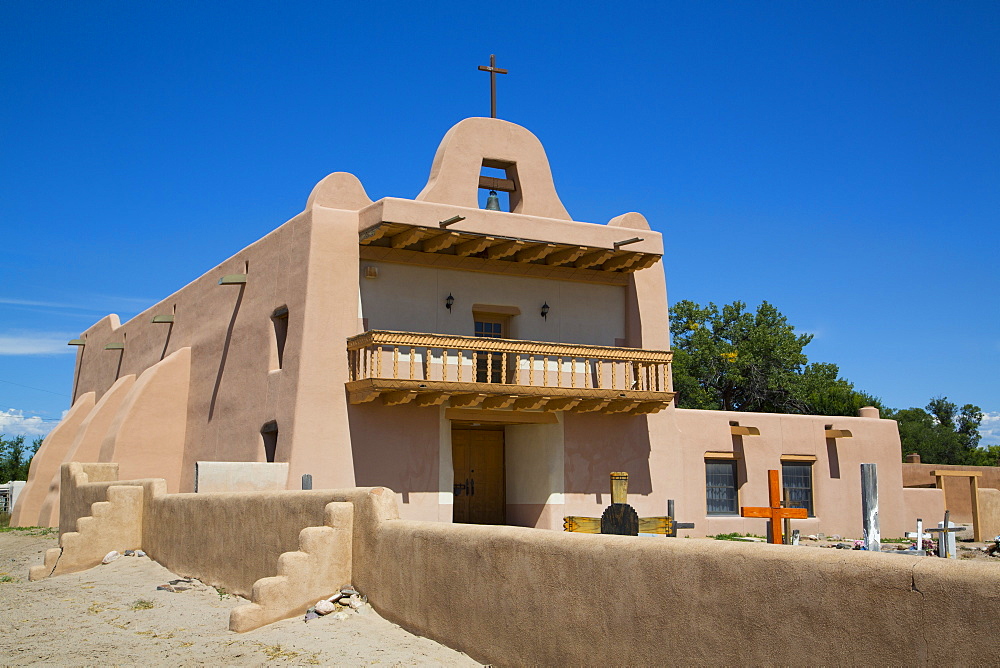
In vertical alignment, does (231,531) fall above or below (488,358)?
below

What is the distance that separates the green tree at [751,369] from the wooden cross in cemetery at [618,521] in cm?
3313

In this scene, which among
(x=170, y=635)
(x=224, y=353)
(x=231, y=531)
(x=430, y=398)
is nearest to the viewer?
(x=170, y=635)

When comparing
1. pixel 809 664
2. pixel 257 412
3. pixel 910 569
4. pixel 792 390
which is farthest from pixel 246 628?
pixel 792 390

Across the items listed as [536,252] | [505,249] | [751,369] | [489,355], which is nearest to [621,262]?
[536,252]

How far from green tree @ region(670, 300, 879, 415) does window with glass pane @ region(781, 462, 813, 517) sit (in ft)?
67.9

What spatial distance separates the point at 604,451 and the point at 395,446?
4.58m

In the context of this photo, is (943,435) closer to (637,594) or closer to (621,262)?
(621,262)

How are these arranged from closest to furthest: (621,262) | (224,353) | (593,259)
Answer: (593,259) < (621,262) < (224,353)

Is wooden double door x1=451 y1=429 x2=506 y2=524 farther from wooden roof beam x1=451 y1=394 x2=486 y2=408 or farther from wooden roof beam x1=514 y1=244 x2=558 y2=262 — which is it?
wooden roof beam x1=514 y1=244 x2=558 y2=262

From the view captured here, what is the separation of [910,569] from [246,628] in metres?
7.39

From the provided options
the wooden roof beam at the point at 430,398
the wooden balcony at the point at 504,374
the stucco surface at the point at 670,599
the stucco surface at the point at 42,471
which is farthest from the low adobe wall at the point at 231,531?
the stucco surface at the point at 42,471

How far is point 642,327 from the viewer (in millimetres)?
21125

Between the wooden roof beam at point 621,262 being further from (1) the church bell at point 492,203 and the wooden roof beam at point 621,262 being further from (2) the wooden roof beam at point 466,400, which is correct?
(2) the wooden roof beam at point 466,400

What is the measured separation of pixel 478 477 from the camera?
2084 centimetres
